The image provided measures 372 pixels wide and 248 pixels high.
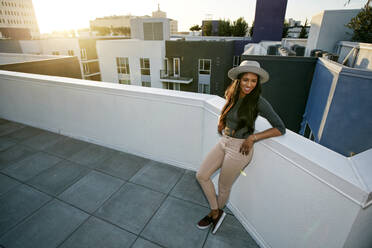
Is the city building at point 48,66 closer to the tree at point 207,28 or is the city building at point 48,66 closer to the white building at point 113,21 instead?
A: the tree at point 207,28

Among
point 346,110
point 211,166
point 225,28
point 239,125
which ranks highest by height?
point 225,28

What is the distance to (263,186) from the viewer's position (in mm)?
2281

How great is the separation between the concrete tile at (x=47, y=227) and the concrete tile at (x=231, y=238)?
75.8 inches

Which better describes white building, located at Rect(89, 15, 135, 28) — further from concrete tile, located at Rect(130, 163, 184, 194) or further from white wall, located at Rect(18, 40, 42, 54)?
concrete tile, located at Rect(130, 163, 184, 194)

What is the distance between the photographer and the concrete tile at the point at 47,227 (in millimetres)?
2546

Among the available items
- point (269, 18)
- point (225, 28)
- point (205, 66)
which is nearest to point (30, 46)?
point (205, 66)

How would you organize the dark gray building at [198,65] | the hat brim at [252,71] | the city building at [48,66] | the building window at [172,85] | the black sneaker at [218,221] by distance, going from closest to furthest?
the hat brim at [252,71] → the black sneaker at [218,221] → the city building at [48,66] → the dark gray building at [198,65] → the building window at [172,85]

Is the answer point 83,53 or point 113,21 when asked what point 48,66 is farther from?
point 113,21

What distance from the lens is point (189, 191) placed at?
3.44 m

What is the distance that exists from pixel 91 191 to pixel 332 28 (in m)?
13.6

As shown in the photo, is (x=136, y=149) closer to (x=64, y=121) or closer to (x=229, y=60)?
(x=64, y=121)

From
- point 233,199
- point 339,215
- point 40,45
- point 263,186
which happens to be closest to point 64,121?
point 233,199

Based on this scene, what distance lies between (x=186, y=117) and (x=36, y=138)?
4.37 meters

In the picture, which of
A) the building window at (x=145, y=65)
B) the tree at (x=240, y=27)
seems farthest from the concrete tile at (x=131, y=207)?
the tree at (x=240, y=27)
